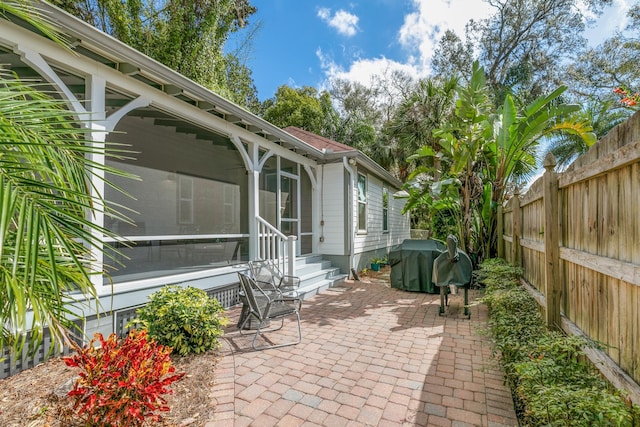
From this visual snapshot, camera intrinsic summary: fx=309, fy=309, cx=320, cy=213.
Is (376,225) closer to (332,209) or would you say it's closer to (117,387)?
(332,209)

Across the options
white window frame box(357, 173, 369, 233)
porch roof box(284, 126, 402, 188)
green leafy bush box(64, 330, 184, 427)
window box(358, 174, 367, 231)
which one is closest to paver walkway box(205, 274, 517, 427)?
green leafy bush box(64, 330, 184, 427)

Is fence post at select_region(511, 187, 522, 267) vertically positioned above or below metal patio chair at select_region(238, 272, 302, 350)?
above

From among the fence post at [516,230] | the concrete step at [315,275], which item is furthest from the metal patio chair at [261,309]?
the fence post at [516,230]

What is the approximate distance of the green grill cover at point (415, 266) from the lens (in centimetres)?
734

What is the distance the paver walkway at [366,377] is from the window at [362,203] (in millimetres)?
5046

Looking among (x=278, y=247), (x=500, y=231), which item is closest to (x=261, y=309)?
(x=278, y=247)

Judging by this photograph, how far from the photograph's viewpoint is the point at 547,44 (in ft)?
65.3

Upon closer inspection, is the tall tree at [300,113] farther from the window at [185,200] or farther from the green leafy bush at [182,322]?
the green leafy bush at [182,322]

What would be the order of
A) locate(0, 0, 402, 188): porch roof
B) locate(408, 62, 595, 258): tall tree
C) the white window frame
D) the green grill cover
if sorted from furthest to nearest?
the white window frame, the green grill cover, locate(408, 62, 595, 258): tall tree, locate(0, 0, 402, 188): porch roof

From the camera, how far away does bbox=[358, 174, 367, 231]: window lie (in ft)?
33.0

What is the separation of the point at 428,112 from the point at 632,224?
42.5 feet

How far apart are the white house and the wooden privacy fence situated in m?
3.09

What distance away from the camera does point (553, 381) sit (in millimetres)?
1940

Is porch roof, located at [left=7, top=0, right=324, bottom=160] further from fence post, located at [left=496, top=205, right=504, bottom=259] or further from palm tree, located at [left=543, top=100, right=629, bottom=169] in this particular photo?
palm tree, located at [left=543, top=100, right=629, bottom=169]
